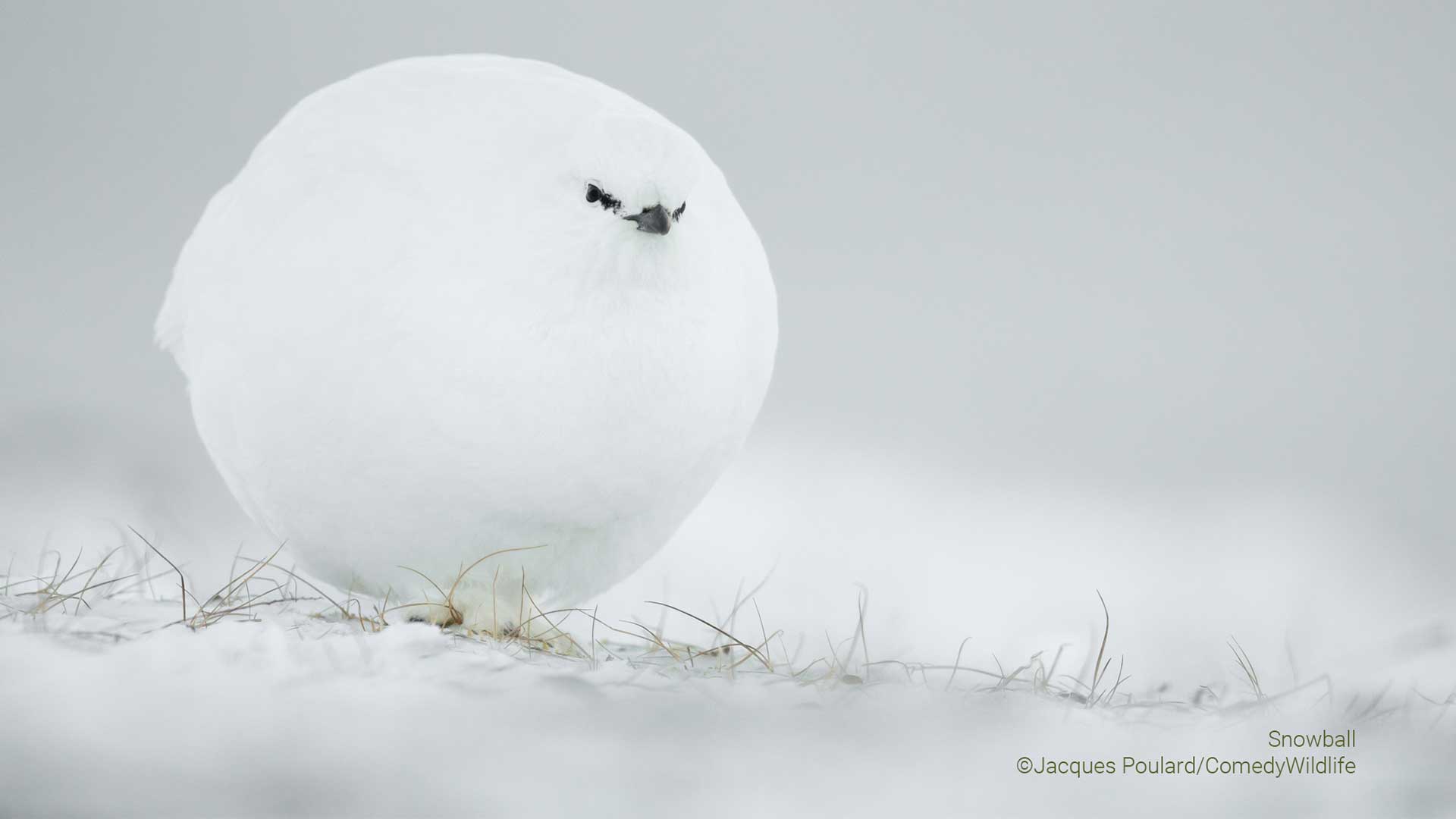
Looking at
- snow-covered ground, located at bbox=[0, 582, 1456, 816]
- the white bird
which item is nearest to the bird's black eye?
the white bird

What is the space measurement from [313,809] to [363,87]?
2007 mm

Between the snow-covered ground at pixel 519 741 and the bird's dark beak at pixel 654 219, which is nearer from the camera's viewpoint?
the snow-covered ground at pixel 519 741

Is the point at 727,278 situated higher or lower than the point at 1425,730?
higher

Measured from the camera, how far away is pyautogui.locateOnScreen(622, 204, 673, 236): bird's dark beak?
9.50 ft

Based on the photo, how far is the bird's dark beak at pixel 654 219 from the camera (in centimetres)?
289

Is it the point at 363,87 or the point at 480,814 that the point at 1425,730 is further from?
the point at 363,87

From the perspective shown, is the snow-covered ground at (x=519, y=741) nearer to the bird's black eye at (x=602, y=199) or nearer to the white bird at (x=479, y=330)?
the white bird at (x=479, y=330)

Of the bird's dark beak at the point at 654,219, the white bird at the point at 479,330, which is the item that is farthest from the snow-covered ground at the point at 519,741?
the bird's dark beak at the point at 654,219

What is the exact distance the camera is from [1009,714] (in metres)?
2.54

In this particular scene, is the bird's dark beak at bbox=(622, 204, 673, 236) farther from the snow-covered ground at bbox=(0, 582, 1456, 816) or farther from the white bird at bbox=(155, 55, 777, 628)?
the snow-covered ground at bbox=(0, 582, 1456, 816)

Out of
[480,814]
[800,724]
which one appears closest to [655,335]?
[800,724]

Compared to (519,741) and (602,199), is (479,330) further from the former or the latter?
(519,741)

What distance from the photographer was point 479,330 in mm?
2932

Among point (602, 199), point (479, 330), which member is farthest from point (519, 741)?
point (602, 199)
